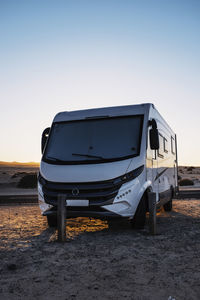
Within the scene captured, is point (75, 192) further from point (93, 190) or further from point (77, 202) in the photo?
point (93, 190)

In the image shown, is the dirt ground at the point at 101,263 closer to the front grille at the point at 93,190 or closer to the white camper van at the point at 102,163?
the white camper van at the point at 102,163

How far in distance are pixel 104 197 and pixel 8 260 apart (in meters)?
2.10

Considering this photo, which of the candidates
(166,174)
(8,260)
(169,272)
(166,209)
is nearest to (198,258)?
(169,272)

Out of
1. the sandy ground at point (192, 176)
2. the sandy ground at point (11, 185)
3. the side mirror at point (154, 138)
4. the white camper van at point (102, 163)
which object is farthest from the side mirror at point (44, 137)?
the sandy ground at point (192, 176)

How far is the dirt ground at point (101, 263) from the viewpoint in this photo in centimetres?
317

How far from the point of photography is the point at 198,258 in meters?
4.38

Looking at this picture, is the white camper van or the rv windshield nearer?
the white camper van

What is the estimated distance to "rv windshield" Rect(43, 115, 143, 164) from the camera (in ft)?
19.9

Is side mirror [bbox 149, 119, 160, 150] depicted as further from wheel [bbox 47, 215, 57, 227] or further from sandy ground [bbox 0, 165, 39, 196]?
sandy ground [bbox 0, 165, 39, 196]

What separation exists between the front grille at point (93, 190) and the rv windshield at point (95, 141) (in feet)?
1.65

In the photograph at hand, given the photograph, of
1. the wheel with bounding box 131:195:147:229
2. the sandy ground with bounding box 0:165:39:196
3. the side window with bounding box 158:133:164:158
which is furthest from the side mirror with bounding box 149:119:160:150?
the sandy ground with bounding box 0:165:39:196

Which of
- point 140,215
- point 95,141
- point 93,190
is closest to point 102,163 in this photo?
point 93,190

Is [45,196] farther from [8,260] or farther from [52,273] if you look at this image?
[52,273]

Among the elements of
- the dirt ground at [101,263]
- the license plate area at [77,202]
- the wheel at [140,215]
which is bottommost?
the dirt ground at [101,263]
